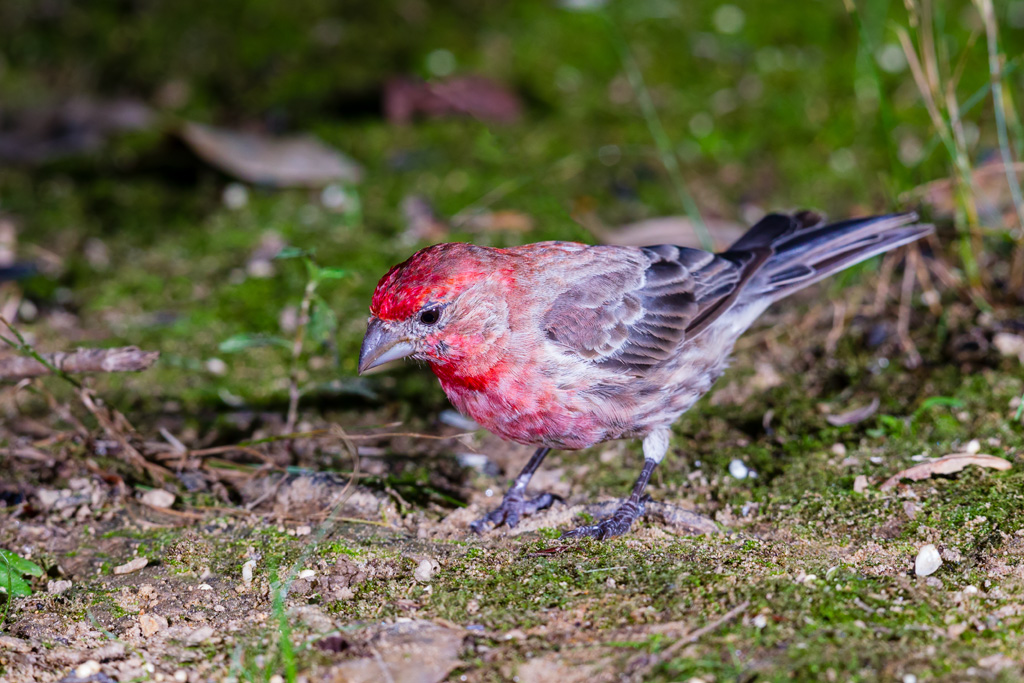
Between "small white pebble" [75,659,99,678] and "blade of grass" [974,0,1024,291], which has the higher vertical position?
"blade of grass" [974,0,1024,291]

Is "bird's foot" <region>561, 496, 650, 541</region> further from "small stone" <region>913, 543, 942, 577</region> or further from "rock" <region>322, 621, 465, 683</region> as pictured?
"small stone" <region>913, 543, 942, 577</region>

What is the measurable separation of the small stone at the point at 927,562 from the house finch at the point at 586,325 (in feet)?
3.50

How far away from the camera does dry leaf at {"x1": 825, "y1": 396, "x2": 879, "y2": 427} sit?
4.62m

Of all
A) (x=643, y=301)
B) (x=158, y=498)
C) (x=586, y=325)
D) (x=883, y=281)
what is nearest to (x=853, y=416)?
(x=883, y=281)

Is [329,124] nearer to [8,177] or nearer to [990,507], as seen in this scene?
[8,177]

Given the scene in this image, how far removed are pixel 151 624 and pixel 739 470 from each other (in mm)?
2500

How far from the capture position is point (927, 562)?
342cm

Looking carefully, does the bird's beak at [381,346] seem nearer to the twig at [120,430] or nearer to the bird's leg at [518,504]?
the bird's leg at [518,504]

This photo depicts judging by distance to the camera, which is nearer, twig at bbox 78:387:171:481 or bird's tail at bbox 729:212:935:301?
twig at bbox 78:387:171:481

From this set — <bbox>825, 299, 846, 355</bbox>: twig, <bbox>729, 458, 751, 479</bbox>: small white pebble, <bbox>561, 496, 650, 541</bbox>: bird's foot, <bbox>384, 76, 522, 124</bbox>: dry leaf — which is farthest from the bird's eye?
<bbox>384, 76, 522, 124</bbox>: dry leaf

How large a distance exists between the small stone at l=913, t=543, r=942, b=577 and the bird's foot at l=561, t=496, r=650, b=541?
1.06 m

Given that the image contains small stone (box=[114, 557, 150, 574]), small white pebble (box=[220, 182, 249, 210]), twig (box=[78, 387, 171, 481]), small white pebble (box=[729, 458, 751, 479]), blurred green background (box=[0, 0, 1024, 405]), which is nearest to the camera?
small stone (box=[114, 557, 150, 574])

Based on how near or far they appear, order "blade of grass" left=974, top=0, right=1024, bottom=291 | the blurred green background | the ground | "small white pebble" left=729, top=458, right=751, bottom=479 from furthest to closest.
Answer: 1. the blurred green background
2. "blade of grass" left=974, top=0, right=1024, bottom=291
3. "small white pebble" left=729, top=458, right=751, bottom=479
4. the ground

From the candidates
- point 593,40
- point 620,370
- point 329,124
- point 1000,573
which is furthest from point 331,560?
point 593,40
